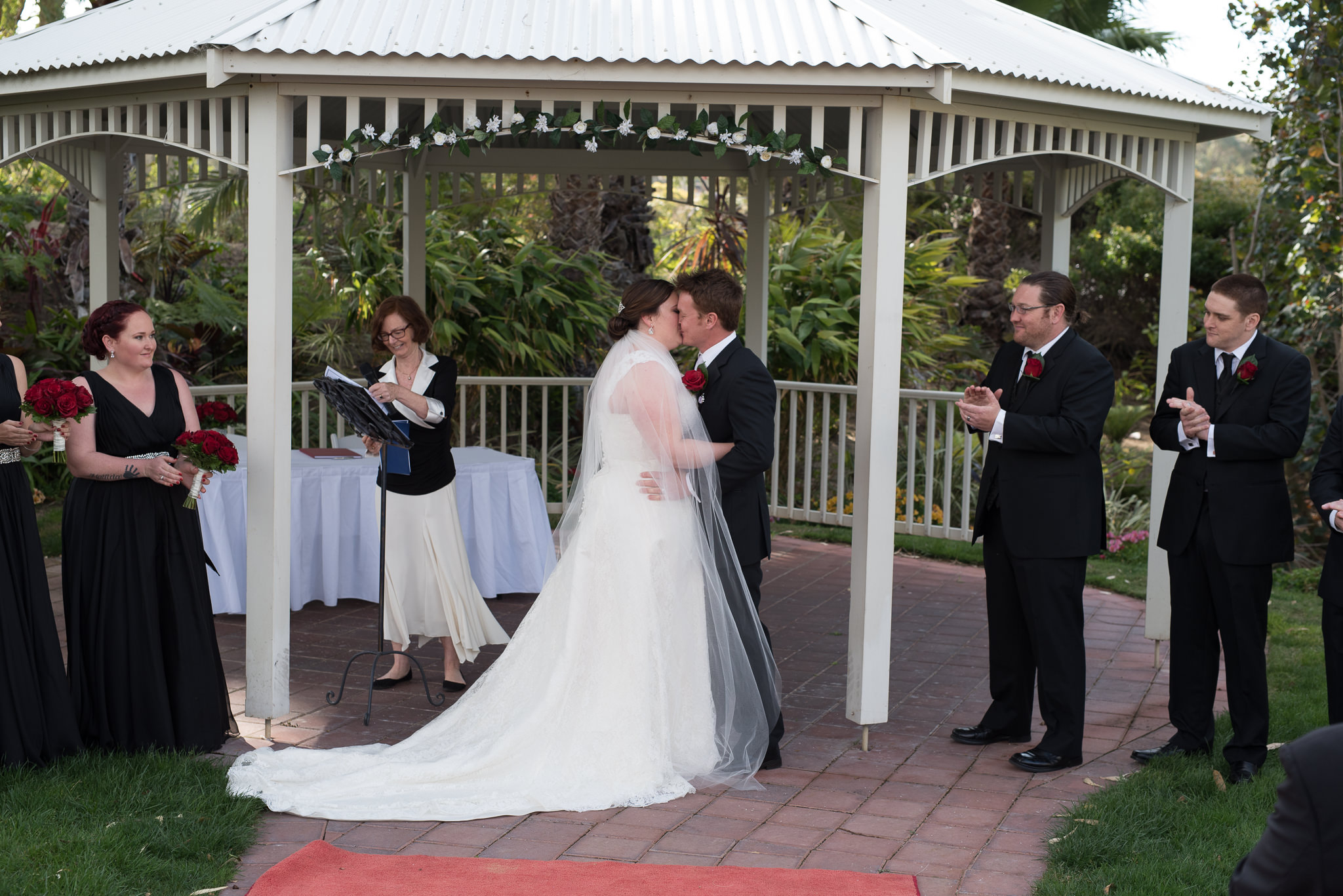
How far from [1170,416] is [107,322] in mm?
4398

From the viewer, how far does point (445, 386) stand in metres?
6.22

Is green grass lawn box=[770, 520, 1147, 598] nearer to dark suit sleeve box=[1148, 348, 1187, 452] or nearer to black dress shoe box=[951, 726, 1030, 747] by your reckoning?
black dress shoe box=[951, 726, 1030, 747]

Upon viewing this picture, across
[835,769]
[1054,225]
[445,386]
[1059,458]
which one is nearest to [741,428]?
[1059,458]

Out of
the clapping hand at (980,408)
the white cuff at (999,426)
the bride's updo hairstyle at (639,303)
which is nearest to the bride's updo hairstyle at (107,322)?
the bride's updo hairstyle at (639,303)

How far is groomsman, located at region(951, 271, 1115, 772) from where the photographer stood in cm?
509

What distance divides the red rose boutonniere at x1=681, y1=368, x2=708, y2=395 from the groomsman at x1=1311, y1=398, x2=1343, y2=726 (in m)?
2.33

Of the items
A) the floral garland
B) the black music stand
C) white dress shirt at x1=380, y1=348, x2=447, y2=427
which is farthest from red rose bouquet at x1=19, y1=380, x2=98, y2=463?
white dress shirt at x1=380, y1=348, x2=447, y2=427

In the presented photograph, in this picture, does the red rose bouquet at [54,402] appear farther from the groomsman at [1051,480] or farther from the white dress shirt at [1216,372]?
the white dress shirt at [1216,372]

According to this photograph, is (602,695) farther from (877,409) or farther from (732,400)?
(877,409)

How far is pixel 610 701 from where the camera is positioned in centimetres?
496

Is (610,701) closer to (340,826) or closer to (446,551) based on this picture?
(340,826)

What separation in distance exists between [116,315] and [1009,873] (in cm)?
395

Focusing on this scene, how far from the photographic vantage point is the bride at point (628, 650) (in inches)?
193

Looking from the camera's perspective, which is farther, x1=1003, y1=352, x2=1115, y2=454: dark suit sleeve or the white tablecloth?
the white tablecloth
